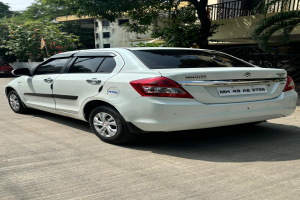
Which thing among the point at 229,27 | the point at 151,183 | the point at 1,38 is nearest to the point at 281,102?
the point at 151,183

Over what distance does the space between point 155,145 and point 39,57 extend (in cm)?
2145

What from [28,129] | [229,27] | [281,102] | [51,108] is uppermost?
[229,27]

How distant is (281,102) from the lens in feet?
13.9

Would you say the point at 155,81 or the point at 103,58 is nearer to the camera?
the point at 155,81

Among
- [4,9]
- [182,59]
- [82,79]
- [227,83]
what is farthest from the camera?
[4,9]

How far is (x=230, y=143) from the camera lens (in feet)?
14.1

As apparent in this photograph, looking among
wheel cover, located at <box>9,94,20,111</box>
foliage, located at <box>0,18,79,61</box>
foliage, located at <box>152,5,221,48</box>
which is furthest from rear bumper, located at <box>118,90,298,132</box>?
foliage, located at <box>0,18,79,61</box>

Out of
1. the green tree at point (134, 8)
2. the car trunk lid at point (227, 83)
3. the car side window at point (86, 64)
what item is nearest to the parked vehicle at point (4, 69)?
the green tree at point (134, 8)

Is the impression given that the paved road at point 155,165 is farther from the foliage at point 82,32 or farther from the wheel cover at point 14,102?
the foliage at point 82,32

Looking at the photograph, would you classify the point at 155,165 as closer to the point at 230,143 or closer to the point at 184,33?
the point at 230,143

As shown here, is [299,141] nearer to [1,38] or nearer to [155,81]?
[155,81]

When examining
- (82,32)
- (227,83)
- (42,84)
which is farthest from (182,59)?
(82,32)

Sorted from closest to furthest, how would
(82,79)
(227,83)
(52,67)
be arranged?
(227,83) → (82,79) → (52,67)

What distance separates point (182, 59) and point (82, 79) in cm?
153
